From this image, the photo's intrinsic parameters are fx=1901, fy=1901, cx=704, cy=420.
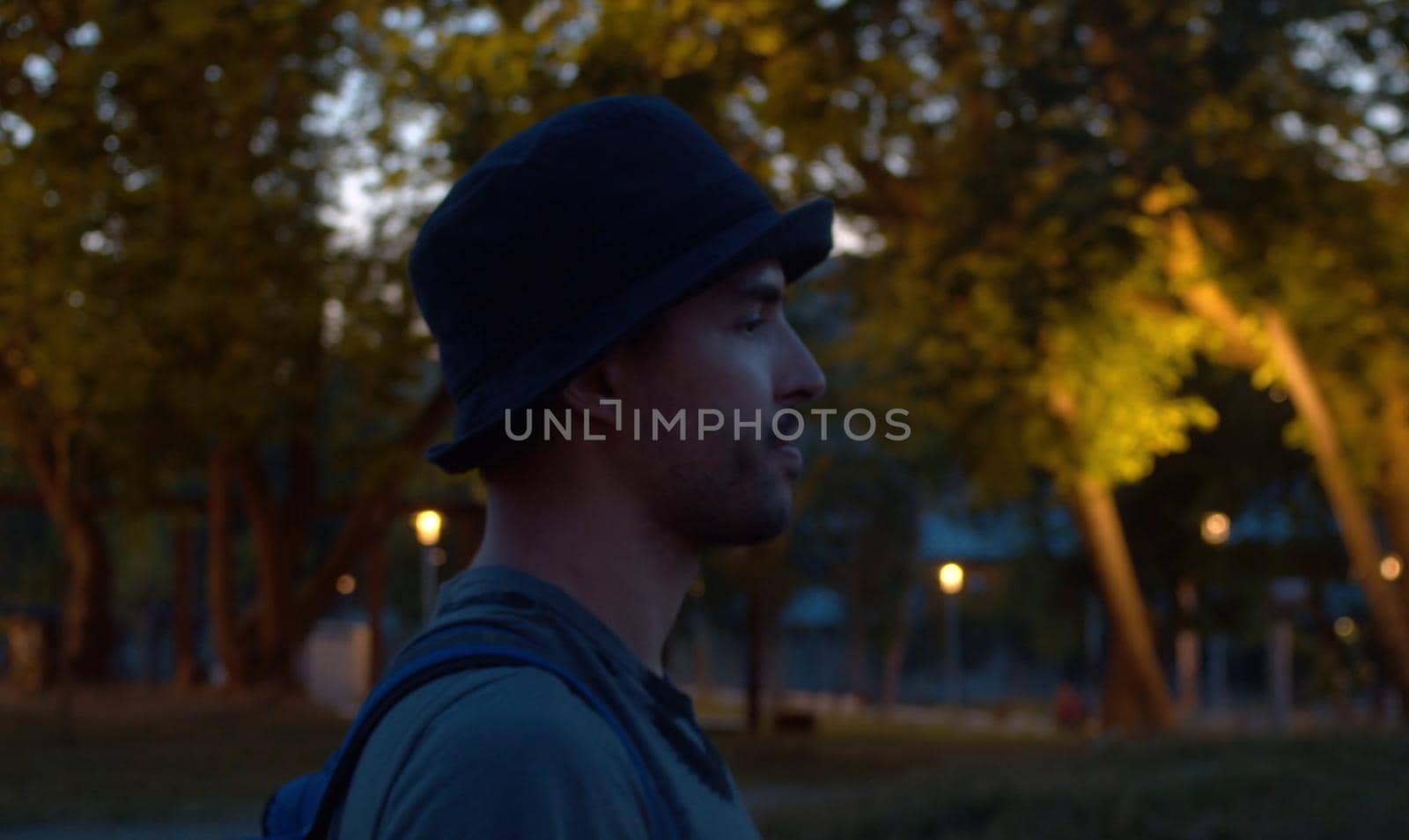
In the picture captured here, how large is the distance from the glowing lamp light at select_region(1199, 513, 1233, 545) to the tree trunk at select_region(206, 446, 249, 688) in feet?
55.5

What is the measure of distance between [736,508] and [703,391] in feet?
0.37

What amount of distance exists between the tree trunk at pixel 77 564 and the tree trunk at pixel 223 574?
1909 millimetres

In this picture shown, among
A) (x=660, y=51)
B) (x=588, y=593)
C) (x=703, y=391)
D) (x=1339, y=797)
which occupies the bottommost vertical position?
(x=1339, y=797)

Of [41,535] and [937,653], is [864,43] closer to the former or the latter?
[41,535]

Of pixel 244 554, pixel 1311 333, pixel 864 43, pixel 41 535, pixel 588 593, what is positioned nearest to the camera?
pixel 588 593

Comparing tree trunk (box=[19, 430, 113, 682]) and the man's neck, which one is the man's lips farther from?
tree trunk (box=[19, 430, 113, 682])

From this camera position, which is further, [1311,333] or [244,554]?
[244,554]

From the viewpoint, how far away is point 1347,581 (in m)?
41.1

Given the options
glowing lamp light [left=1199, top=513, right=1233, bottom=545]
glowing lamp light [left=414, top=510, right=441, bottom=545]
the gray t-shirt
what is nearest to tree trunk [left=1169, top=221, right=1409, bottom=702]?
glowing lamp light [left=414, top=510, right=441, bottom=545]

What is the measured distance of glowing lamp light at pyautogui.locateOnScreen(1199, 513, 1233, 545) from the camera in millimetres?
34000

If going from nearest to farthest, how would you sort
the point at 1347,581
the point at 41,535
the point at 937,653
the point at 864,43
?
the point at 864,43
the point at 1347,581
the point at 41,535
the point at 937,653

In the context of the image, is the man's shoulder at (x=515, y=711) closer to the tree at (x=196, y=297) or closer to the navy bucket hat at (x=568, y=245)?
the navy bucket hat at (x=568, y=245)

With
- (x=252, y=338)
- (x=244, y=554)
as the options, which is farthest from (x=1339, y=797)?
(x=244, y=554)

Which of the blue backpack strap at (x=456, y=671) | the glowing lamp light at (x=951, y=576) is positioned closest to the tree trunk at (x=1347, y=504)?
the glowing lamp light at (x=951, y=576)
